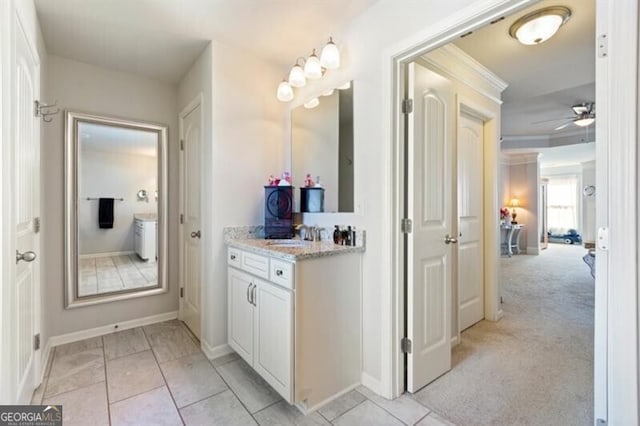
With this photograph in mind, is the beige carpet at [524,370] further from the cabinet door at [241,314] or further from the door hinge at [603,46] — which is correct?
the door hinge at [603,46]

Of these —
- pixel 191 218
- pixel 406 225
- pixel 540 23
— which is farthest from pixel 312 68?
pixel 191 218

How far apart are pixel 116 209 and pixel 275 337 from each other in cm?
216

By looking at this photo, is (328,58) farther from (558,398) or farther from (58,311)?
(58,311)

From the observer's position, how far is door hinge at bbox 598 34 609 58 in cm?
97

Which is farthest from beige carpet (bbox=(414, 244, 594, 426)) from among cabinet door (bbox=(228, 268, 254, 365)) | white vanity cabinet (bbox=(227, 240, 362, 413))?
cabinet door (bbox=(228, 268, 254, 365))

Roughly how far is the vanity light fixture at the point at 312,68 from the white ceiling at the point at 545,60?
3.70 feet

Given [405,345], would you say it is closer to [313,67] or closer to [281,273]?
[281,273]

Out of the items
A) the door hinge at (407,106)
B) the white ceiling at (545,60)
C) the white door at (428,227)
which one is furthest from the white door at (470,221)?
the door hinge at (407,106)

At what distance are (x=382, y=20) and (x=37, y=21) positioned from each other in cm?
235

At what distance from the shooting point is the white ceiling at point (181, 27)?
1.87 meters

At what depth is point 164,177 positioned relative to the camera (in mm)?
2982

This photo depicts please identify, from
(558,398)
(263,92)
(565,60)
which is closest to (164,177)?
(263,92)

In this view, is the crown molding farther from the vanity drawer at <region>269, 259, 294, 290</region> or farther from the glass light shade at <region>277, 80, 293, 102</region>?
the vanity drawer at <region>269, 259, 294, 290</region>

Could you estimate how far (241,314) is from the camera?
2.04m
